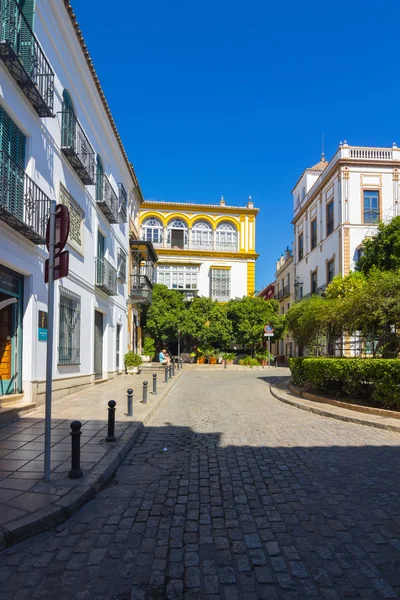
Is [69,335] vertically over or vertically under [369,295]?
under

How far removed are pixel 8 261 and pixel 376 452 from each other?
23.6 feet

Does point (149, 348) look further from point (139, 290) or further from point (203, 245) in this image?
point (203, 245)

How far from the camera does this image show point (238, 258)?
139 feet

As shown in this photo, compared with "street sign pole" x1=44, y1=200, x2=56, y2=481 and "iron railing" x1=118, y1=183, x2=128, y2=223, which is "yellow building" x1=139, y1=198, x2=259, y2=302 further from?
"street sign pole" x1=44, y1=200, x2=56, y2=481

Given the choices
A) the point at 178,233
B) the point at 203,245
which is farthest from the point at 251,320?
the point at 178,233

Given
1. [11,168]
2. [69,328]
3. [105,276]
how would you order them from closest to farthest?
[11,168]
[69,328]
[105,276]

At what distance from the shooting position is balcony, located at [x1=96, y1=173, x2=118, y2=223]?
15766 millimetres

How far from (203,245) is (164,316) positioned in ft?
38.7

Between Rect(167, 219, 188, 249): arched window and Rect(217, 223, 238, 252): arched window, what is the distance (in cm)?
327

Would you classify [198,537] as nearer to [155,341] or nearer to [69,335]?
[69,335]

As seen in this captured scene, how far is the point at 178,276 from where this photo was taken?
41.7m

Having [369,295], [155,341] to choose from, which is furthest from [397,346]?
[155,341]

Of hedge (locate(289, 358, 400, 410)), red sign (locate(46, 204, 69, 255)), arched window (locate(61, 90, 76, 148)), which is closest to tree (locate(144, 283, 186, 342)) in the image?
hedge (locate(289, 358, 400, 410))

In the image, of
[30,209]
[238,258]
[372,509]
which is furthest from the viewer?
[238,258]
